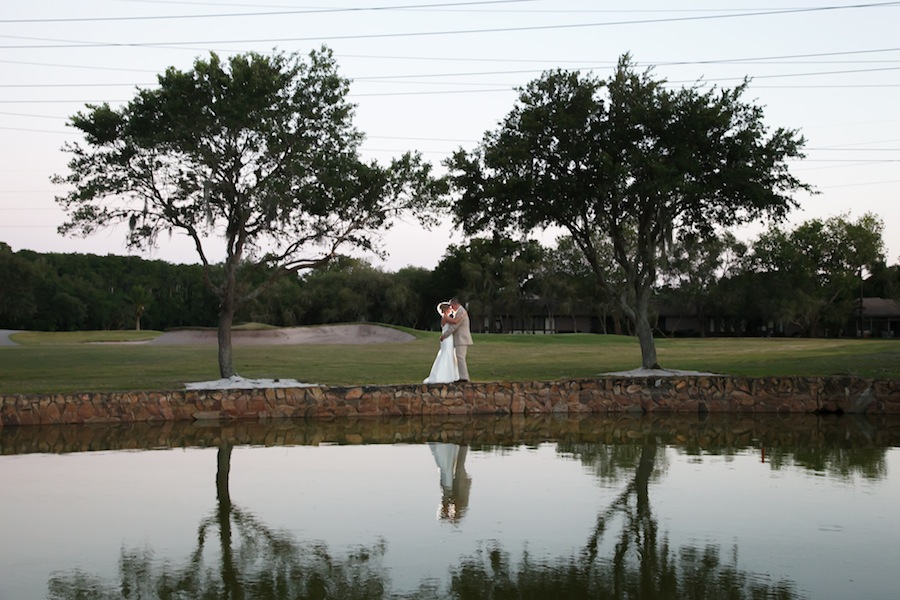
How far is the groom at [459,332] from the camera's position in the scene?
69.3 ft

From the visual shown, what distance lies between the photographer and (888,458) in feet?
46.5

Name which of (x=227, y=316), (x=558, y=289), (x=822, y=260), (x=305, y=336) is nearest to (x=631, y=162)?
(x=227, y=316)

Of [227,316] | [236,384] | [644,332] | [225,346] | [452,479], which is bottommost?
[452,479]

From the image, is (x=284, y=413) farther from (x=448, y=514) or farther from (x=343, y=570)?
(x=343, y=570)

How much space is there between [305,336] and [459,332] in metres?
29.4

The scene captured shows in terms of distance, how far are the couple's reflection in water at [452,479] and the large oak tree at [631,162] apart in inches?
424

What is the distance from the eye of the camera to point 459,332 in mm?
21391

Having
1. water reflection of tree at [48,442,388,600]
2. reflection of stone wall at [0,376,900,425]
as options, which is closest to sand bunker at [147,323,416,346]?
reflection of stone wall at [0,376,900,425]

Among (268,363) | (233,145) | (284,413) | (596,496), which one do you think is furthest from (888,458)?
(268,363)

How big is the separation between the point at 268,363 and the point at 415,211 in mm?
9515

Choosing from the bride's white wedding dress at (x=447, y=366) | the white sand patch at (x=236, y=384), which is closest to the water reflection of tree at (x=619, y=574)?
the bride's white wedding dress at (x=447, y=366)

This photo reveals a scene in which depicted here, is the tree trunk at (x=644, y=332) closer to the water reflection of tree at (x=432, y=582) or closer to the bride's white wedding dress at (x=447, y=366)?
the bride's white wedding dress at (x=447, y=366)

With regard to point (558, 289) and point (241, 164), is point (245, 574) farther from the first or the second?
point (558, 289)

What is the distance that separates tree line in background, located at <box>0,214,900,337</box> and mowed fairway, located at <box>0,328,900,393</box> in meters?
27.7
